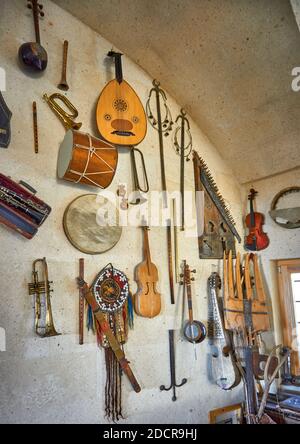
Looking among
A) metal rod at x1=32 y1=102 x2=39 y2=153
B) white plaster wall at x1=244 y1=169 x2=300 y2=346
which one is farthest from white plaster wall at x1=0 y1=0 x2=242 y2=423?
white plaster wall at x1=244 y1=169 x2=300 y2=346

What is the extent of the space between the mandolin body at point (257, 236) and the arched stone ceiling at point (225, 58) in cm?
48

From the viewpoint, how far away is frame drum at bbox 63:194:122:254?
234 cm

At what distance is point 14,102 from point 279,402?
3.20 metres

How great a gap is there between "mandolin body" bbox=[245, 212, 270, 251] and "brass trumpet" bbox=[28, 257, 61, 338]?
2.21 meters

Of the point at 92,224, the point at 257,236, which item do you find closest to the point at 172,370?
the point at 92,224

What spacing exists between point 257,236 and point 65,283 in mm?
2109

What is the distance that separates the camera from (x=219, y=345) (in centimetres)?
298

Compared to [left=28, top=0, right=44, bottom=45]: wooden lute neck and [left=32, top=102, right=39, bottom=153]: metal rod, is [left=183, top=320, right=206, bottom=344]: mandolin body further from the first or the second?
[left=28, top=0, right=44, bottom=45]: wooden lute neck

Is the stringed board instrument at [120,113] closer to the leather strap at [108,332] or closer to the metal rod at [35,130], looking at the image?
the metal rod at [35,130]

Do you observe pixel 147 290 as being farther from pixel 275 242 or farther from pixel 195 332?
pixel 275 242

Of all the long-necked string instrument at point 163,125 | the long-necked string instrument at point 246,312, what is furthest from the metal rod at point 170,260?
the long-necked string instrument at point 246,312

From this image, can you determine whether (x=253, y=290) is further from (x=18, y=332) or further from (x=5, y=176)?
(x=5, y=176)

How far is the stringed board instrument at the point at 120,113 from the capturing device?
261 centimetres

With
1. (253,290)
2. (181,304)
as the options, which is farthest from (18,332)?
(253,290)
